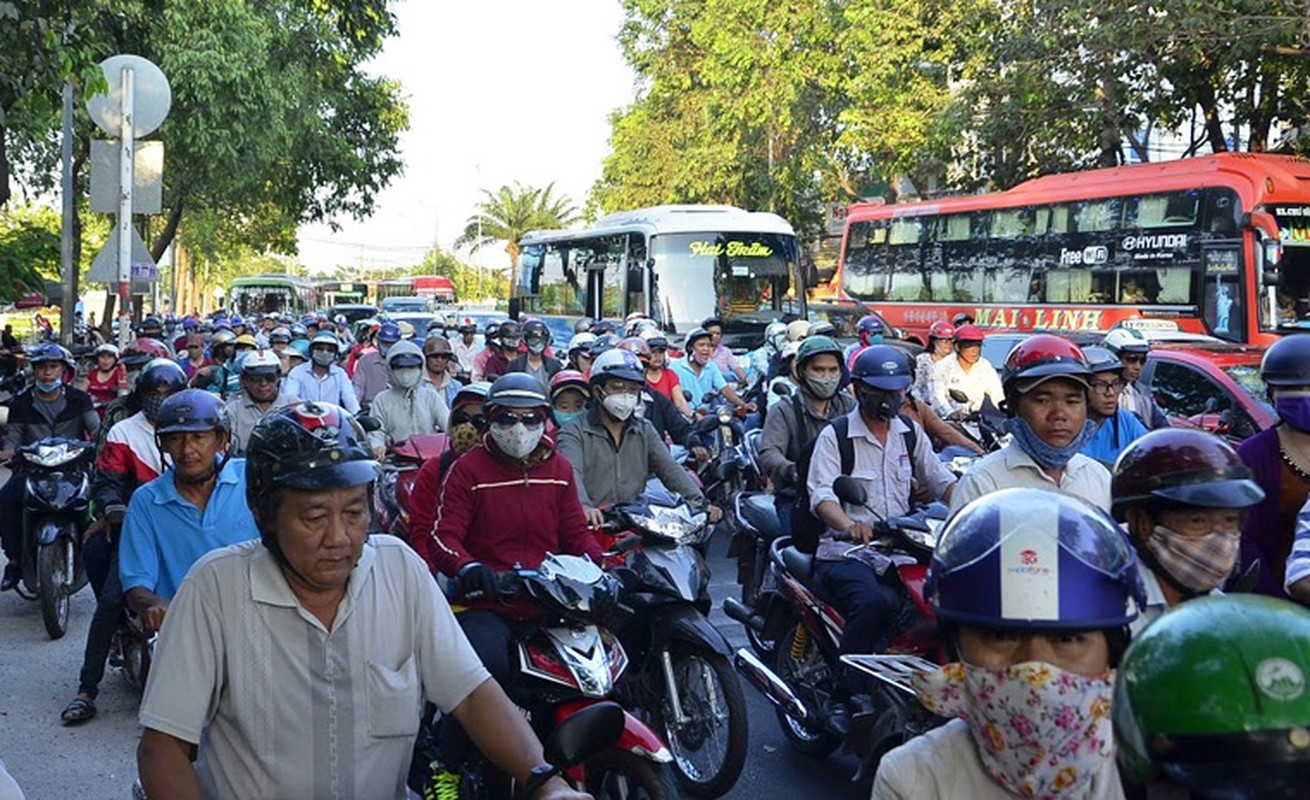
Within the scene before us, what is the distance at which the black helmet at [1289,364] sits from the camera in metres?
4.47

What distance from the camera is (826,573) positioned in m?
5.75

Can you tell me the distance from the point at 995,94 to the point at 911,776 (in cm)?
2305

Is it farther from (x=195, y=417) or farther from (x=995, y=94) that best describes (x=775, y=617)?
(x=995, y=94)

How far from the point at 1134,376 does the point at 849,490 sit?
380 centimetres

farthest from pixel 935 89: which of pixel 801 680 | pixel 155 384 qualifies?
pixel 801 680

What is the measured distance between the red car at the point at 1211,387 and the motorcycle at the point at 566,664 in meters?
6.33

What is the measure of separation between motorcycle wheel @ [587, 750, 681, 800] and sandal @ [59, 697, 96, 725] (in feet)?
10.6

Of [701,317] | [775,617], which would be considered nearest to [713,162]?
[701,317]

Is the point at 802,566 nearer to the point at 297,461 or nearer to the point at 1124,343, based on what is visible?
the point at 297,461

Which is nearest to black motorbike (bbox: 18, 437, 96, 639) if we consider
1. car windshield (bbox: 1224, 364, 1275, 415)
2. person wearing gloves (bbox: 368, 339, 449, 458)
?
person wearing gloves (bbox: 368, 339, 449, 458)

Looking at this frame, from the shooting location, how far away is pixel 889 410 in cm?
611

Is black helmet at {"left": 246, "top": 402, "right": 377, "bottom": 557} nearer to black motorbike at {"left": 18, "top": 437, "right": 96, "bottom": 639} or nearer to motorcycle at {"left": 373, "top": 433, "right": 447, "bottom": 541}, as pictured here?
motorcycle at {"left": 373, "top": 433, "right": 447, "bottom": 541}

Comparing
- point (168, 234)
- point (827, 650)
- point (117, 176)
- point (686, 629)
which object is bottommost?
point (827, 650)

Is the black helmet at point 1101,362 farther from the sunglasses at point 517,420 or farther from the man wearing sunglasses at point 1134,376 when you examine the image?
the sunglasses at point 517,420
